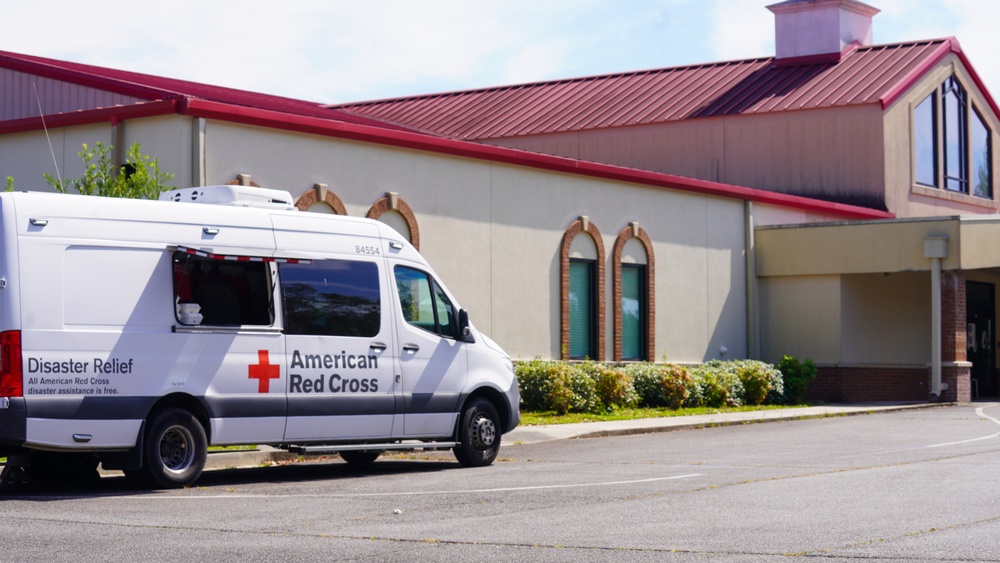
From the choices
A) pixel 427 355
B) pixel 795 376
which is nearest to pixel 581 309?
pixel 795 376

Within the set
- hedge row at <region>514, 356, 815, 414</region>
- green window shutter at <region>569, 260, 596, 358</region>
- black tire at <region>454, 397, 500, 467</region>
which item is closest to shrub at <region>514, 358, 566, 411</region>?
hedge row at <region>514, 356, 815, 414</region>

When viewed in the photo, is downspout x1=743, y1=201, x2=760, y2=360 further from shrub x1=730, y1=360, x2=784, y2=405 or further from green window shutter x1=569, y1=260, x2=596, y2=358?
green window shutter x1=569, y1=260, x2=596, y2=358

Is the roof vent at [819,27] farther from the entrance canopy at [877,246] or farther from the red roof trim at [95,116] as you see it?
the red roof trim at [95,116]

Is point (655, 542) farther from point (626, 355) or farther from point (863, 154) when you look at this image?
point (863, 154)

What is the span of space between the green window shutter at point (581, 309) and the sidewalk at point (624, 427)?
3477 millimetres

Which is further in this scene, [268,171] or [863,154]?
[863,154]

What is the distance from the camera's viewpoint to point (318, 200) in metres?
22.0

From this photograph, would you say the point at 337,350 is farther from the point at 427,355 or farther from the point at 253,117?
the point at 253,117

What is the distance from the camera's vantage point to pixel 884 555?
8.34 meters

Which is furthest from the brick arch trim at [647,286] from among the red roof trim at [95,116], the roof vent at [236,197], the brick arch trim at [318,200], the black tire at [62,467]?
the black tire at [62,467]

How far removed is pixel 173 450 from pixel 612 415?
41.2 ft

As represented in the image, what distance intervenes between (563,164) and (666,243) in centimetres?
437

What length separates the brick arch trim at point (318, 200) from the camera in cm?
2164

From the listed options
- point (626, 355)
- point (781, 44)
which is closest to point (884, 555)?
point (626, 355)
